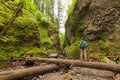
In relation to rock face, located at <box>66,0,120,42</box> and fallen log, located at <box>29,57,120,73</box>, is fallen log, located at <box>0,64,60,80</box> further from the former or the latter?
rock face, located at <box>66,0,120,42</box>

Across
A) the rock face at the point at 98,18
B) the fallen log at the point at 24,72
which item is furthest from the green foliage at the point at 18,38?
the rock face at the point at 98,18

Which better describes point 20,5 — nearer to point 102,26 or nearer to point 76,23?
point 102,26

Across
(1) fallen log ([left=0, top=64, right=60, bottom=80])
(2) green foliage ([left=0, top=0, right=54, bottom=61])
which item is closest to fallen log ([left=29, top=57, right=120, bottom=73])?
(1) fallen log ([left=0, top=64, right=60, bottom=80])

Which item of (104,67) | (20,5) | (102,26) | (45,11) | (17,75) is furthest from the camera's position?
(45,11)

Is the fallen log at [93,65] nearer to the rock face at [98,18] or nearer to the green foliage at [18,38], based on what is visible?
the green foliage at [18,38]

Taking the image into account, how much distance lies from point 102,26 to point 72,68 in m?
8.13

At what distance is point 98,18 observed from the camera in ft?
58.2

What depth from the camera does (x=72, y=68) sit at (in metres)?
10.4

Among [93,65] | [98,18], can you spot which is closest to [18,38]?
[98,18]

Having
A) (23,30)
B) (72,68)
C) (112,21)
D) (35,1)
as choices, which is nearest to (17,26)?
(23,30)

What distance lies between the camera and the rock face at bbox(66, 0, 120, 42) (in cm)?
1655

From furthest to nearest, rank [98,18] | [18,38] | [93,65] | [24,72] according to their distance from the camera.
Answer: [98,18] → [18,38] → [93,65] → [24,72]

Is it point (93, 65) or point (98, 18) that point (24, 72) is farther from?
point (98, 18)

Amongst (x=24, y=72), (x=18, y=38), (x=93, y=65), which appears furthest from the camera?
(x=18, y=38)
